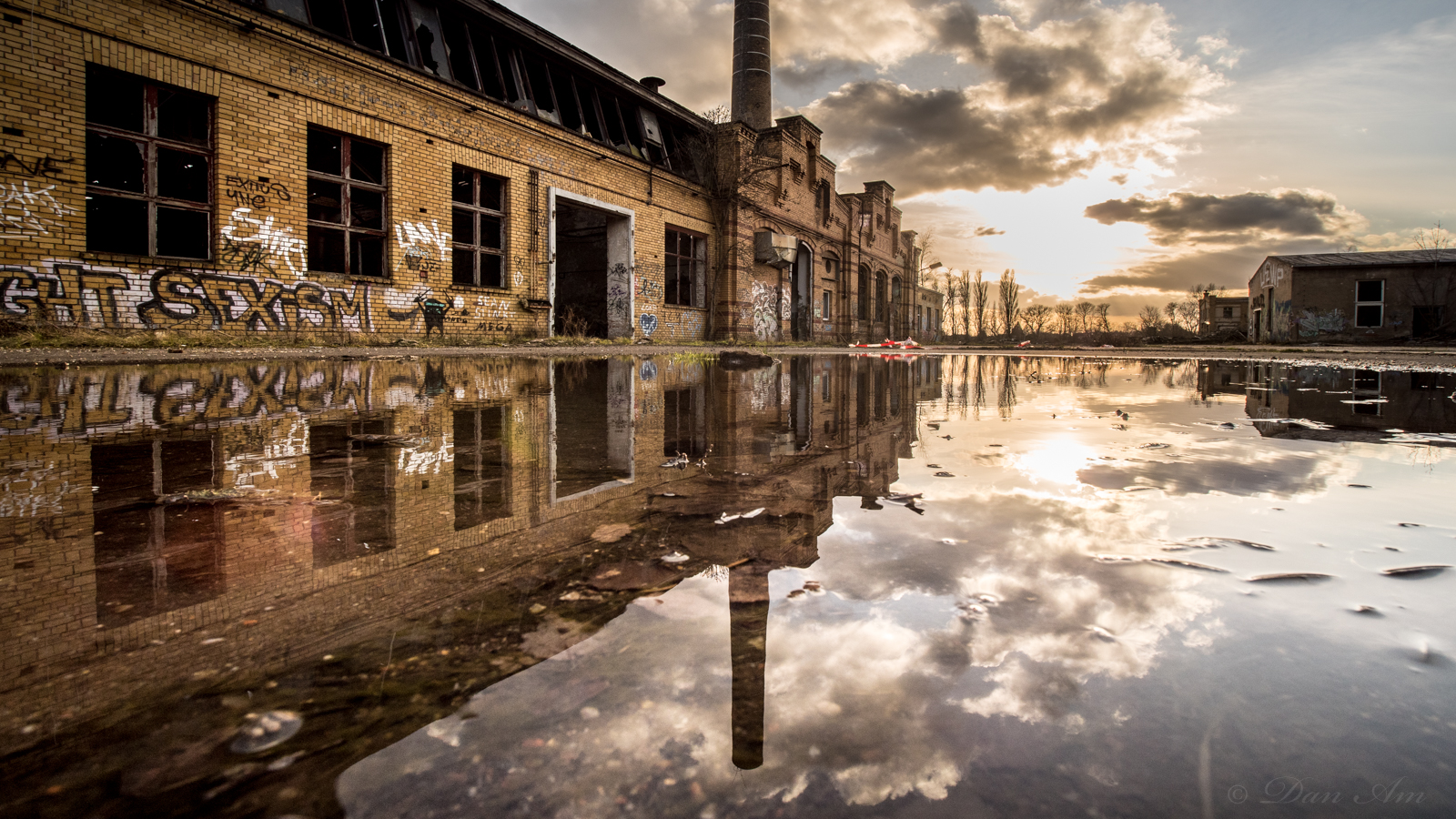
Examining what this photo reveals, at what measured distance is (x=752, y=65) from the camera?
24719mm

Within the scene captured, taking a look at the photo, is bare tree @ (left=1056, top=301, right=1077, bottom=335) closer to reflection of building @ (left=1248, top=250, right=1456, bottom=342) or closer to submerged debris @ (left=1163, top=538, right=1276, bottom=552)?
reflection of building @ (left=1248, top=250, right=1456, bottom=342)

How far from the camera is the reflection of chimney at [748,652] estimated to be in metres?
0.86

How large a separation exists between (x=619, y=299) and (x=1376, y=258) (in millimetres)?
31356

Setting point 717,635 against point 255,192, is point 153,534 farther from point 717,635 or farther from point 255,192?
point 255,192

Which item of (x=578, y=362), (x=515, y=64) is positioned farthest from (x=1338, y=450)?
(x=515, y=64)

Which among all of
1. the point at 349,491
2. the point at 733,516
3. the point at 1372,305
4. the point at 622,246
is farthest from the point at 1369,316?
the point at 349,491

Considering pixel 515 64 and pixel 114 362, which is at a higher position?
pixel 515 64

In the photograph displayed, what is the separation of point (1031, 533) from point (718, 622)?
3.31ft

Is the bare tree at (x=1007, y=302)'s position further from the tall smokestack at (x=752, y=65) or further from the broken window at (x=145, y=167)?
the broken window at (x=145, y=167)

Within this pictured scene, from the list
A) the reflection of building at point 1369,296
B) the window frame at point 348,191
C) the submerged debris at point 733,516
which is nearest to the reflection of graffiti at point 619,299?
the window frame at point 348,191

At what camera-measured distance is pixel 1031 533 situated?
1.78 meters

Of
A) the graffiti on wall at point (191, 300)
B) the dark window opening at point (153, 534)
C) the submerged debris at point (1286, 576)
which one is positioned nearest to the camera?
the dark window opening at point (153, 534)

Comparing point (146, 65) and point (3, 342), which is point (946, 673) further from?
point (146, 65)

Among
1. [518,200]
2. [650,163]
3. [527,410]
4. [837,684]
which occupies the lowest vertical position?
[837,684]
